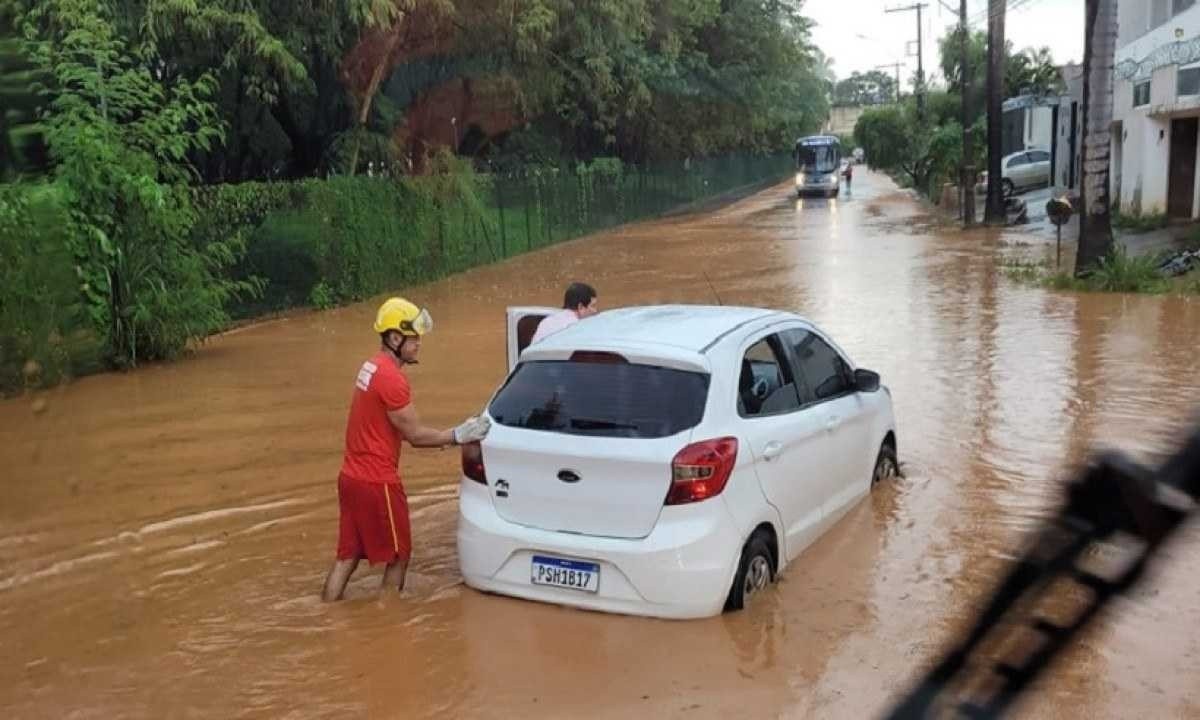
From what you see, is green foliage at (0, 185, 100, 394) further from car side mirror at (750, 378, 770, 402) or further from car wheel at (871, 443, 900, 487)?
car wheel at (871, 443, 900, 487)

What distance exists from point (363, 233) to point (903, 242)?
14.2 meters

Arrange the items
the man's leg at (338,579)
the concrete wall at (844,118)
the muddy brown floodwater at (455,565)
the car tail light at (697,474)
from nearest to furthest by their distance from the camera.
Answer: the muddy brown floodwater at (455,565) → the car tail light at (697,474) → the man's leg at (338,579) → the concrete wall at (844,118)

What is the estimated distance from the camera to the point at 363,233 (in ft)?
64.9

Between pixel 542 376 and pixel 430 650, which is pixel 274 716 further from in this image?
pixel 542 376

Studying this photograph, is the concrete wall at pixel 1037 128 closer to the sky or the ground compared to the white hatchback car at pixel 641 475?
closer to the sky

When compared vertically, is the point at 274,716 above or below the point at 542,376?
below

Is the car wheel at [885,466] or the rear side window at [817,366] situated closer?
the rear side window at [817,366]

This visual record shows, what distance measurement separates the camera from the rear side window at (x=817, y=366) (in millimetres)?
6578

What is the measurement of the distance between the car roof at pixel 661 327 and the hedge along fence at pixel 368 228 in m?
11.4

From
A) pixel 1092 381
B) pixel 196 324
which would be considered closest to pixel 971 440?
pixel 1092 381

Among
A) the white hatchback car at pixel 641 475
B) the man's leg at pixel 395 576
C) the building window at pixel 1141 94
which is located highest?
the building window at pixel 1141 94

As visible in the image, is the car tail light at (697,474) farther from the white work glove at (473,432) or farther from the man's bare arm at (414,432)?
the man's bare arm at (414,432)

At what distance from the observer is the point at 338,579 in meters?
6.12

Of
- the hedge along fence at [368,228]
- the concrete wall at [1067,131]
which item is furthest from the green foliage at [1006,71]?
the hedge along fence at [368,228]
